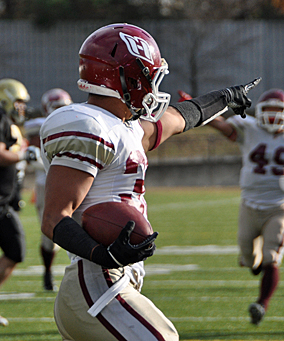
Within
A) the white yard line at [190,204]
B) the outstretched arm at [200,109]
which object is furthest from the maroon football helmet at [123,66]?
the white yard line at [190,204]

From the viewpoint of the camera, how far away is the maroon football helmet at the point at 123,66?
2.17m

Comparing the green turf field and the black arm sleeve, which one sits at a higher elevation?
the black arm sleeve

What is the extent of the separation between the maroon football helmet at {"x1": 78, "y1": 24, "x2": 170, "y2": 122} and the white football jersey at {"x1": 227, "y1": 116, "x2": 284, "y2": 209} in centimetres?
292

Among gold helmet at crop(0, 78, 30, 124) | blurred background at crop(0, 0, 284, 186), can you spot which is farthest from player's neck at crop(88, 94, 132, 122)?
blurred background at crop(0, 0, 284, 186)

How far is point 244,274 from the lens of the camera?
6.37m

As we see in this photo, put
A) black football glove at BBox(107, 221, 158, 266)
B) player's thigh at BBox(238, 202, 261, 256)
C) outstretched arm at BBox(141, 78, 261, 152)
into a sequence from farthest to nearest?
player's thigh at BBox(238, 202, 261, 256) < outstretched arm at BBox(141, 78, 261, 152) < black football glove at BBox(107, 221, 158, 266)

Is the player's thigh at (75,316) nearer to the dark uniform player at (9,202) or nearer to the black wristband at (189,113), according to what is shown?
the black wristband at (189,113)

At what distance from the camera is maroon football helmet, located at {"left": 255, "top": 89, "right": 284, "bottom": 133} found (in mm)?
5148

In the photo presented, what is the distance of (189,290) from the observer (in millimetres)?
5543

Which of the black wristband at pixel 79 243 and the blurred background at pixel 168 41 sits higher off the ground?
the black wristband at pixel 79 243

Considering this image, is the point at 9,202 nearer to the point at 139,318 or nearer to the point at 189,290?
the point at 189,290

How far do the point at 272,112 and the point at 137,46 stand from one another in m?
3.17

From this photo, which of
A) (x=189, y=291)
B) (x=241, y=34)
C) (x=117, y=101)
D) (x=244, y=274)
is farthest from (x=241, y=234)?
(x=241, y=34)

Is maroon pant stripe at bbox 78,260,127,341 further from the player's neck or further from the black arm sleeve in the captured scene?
the black arm sleeve
